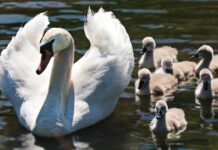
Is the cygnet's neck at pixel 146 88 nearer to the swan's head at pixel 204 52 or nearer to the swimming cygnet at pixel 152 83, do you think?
the swimming cygnet at pixel 152 83

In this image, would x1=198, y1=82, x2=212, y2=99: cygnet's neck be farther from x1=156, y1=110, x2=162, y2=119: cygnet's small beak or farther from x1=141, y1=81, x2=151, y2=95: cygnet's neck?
x1=156, y1=110, x2=162, y2=119: cygnet's small beak

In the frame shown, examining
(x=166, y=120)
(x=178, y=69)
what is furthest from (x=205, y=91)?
(x=166, y=120)

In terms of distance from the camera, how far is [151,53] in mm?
13648

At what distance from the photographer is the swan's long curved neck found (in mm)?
10984

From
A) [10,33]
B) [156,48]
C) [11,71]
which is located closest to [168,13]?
[156,48]

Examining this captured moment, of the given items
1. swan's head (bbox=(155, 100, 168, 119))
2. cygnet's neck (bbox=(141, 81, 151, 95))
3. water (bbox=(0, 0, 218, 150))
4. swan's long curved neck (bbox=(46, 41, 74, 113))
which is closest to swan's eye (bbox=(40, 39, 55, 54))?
swan's long curved neck (bbox=(46, 41, 74, 113))

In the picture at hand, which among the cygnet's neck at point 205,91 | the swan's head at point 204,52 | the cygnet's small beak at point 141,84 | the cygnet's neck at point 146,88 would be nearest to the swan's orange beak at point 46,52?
the cygnet's small beak at point 141,84

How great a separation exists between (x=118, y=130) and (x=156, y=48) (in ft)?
11.2

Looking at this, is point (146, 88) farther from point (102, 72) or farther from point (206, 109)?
point (102, 72)

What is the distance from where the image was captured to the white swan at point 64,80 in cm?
1077

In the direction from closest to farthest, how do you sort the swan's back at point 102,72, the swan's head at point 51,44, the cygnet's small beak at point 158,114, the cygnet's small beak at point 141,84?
the swan's head at point 51,44 → the cygnet's small beak at point 158,114 → the swan's back at point 102,72 → the cygnet's small beak at point 141,84

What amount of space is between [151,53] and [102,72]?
8.76 feet

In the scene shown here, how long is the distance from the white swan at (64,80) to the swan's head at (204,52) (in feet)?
5.95

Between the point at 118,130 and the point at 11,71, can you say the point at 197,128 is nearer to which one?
the point at 118,130
